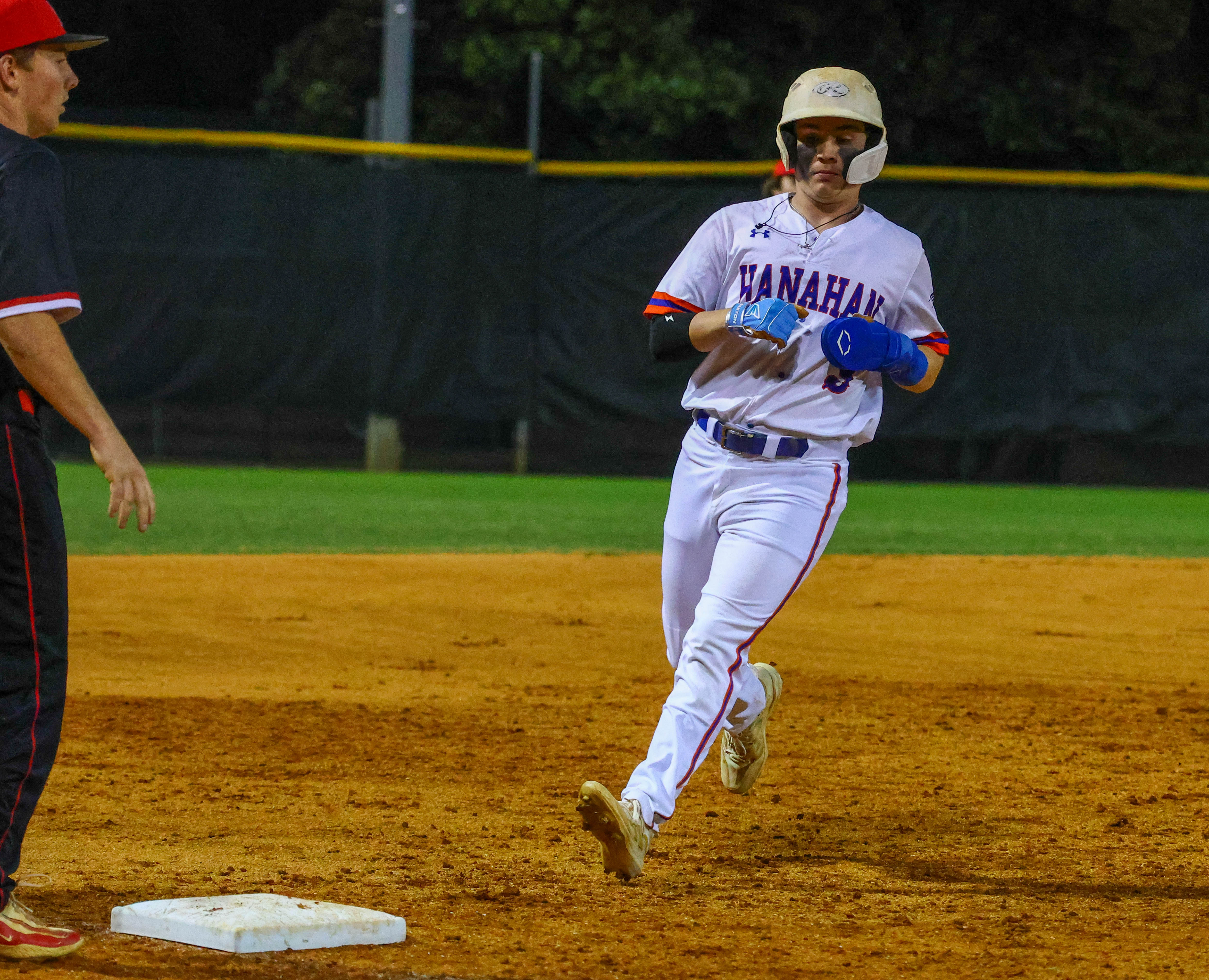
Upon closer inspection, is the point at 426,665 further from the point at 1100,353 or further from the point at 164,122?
the point at 164,122

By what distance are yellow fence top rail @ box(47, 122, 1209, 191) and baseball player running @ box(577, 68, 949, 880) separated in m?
9.80

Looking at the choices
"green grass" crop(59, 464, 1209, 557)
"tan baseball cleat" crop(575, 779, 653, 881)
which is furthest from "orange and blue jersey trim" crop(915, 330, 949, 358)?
"green grass" crop(59, 464, 1209, 557)

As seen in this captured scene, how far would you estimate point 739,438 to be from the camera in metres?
3.66

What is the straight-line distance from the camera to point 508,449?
1448cm

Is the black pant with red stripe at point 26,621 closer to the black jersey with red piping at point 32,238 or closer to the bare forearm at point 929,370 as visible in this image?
the black jersey with red piping at point 32,238

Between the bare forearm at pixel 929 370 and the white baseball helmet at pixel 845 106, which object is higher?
the white baseball helmet at pixel 845 106

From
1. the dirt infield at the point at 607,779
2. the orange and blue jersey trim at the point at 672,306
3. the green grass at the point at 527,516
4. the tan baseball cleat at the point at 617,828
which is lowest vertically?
the green grass at the point at 527,516

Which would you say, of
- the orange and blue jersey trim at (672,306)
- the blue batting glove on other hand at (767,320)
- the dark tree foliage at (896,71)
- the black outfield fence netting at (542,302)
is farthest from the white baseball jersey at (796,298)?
the dark tree foliage at (896,71)

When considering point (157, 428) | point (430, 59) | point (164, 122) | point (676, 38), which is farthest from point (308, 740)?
point (164, 122)

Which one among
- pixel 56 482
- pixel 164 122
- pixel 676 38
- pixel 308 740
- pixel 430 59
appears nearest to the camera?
pixel 56 482

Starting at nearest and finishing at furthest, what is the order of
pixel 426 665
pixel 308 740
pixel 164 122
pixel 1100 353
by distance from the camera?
pixel 308 740 → pixel 426 665 → pixel 1100 353 → pixel 164 122

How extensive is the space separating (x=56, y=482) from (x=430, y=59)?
1777cm

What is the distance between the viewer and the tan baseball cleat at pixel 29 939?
2.81m

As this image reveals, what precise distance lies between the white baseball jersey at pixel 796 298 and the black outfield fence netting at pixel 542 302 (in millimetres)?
9405
